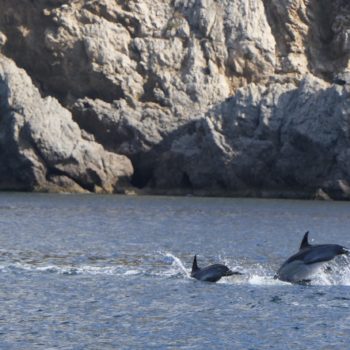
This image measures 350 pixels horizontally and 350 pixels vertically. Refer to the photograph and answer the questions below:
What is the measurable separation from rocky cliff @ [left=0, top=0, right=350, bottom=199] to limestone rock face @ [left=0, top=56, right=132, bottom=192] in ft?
0.34

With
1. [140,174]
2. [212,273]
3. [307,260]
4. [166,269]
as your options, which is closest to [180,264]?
[166,269]

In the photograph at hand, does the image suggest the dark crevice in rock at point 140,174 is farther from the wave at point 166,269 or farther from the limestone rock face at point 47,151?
the wave at point 166,269

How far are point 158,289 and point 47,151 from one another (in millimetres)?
59898

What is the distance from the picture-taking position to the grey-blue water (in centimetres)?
2720

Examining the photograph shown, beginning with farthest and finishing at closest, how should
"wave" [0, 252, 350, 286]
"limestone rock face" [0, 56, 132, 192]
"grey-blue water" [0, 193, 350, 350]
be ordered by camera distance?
"limestone rock face" [0, 56, 132, 192] → "wave" [0, 252, 350, 286] → "grey-blue water" [0, 193, 350, 350]

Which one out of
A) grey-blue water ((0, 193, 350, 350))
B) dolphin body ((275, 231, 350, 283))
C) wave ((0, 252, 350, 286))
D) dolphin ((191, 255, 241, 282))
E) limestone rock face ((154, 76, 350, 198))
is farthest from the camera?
limestone rock face ((154, 76, 350, 198))

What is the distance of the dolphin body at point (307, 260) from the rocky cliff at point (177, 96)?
54942 millimetres

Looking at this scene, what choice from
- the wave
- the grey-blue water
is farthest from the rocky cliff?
the wave

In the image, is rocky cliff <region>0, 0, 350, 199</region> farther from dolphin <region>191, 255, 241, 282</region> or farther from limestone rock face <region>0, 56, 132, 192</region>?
dolphin <region>191, 255, 241, 282</region>

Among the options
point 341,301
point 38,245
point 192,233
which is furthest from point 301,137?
point 341,301

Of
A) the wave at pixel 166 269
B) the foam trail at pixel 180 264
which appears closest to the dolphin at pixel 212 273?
the wave at pixel 166 269

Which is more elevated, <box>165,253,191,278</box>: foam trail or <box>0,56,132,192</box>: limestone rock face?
<box>0,56,132,192</box>: limestone rock face

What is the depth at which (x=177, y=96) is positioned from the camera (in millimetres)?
99188

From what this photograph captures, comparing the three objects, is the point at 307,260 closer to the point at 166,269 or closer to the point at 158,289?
the point at 158,289
